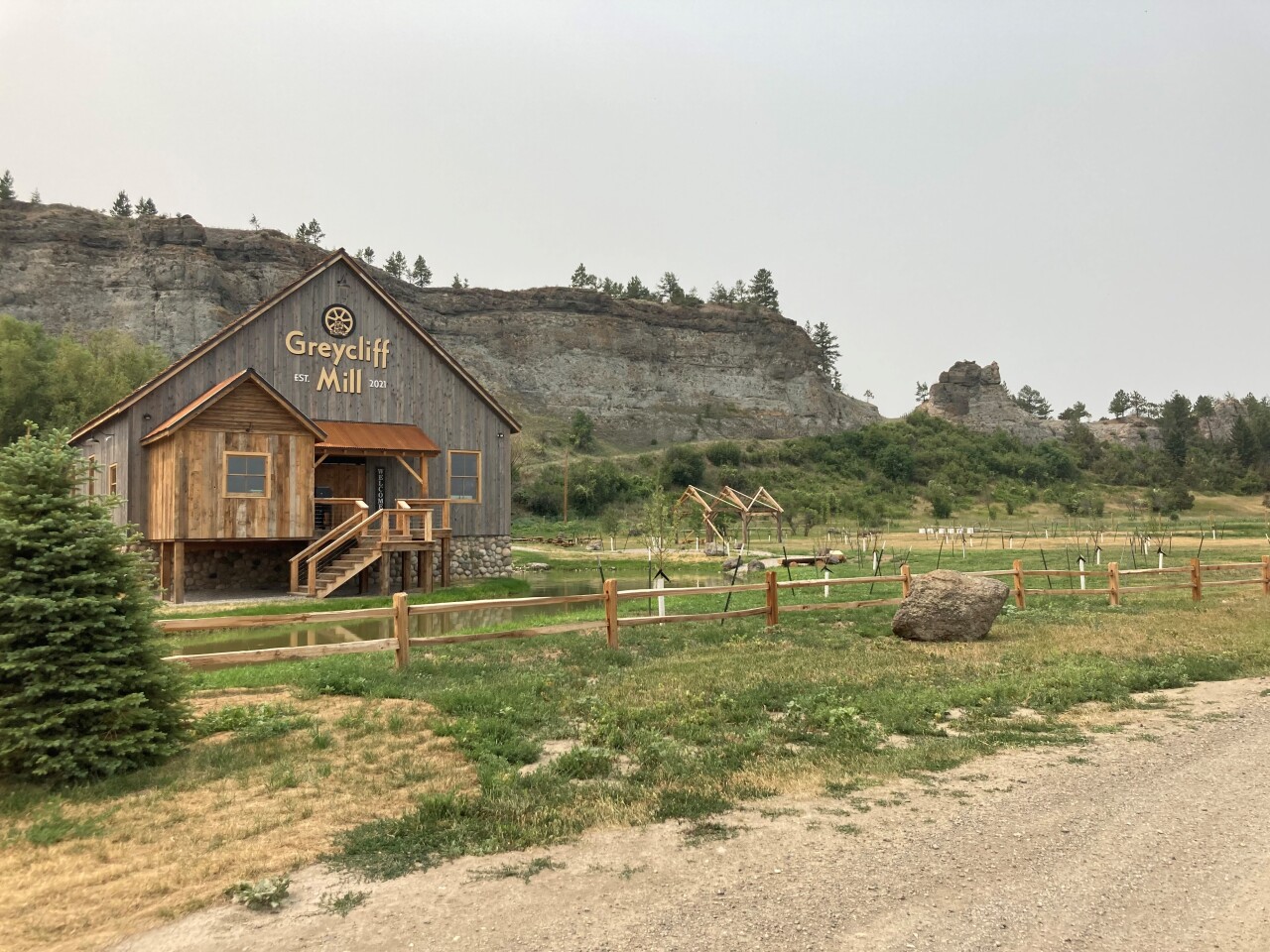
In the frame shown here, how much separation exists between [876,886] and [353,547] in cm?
1996

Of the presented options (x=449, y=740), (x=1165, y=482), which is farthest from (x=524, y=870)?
(x=1165, y=482)

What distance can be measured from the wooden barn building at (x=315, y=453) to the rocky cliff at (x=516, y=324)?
178 feet

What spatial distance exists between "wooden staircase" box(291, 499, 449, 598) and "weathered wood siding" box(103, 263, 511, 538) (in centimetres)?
260

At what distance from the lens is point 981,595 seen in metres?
13.0

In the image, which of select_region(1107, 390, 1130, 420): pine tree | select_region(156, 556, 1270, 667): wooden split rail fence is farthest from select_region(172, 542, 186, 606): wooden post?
select_region(1107, 390, 1130, 420): pine tree

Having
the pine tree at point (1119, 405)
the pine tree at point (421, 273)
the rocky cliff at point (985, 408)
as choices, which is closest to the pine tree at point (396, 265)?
the pine tree at point (421, 273)

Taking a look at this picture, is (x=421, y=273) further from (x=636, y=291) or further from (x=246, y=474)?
(x=246, y=474)

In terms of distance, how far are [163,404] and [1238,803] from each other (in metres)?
23.7

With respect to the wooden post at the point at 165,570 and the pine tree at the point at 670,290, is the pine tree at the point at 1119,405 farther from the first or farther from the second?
the wooden post at the point at 165,570

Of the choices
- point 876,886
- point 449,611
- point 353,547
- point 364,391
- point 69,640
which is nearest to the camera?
point 876,886

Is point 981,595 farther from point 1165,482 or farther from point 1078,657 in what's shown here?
point 1165,482

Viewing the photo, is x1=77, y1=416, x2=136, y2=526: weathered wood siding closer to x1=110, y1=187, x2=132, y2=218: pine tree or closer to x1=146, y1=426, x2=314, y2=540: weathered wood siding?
x1=146, y1=426, x2=314, y2=540: weathered wood siding

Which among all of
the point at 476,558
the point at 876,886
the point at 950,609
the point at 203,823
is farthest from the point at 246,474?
the point at 876,886

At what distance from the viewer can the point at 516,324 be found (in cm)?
9531
